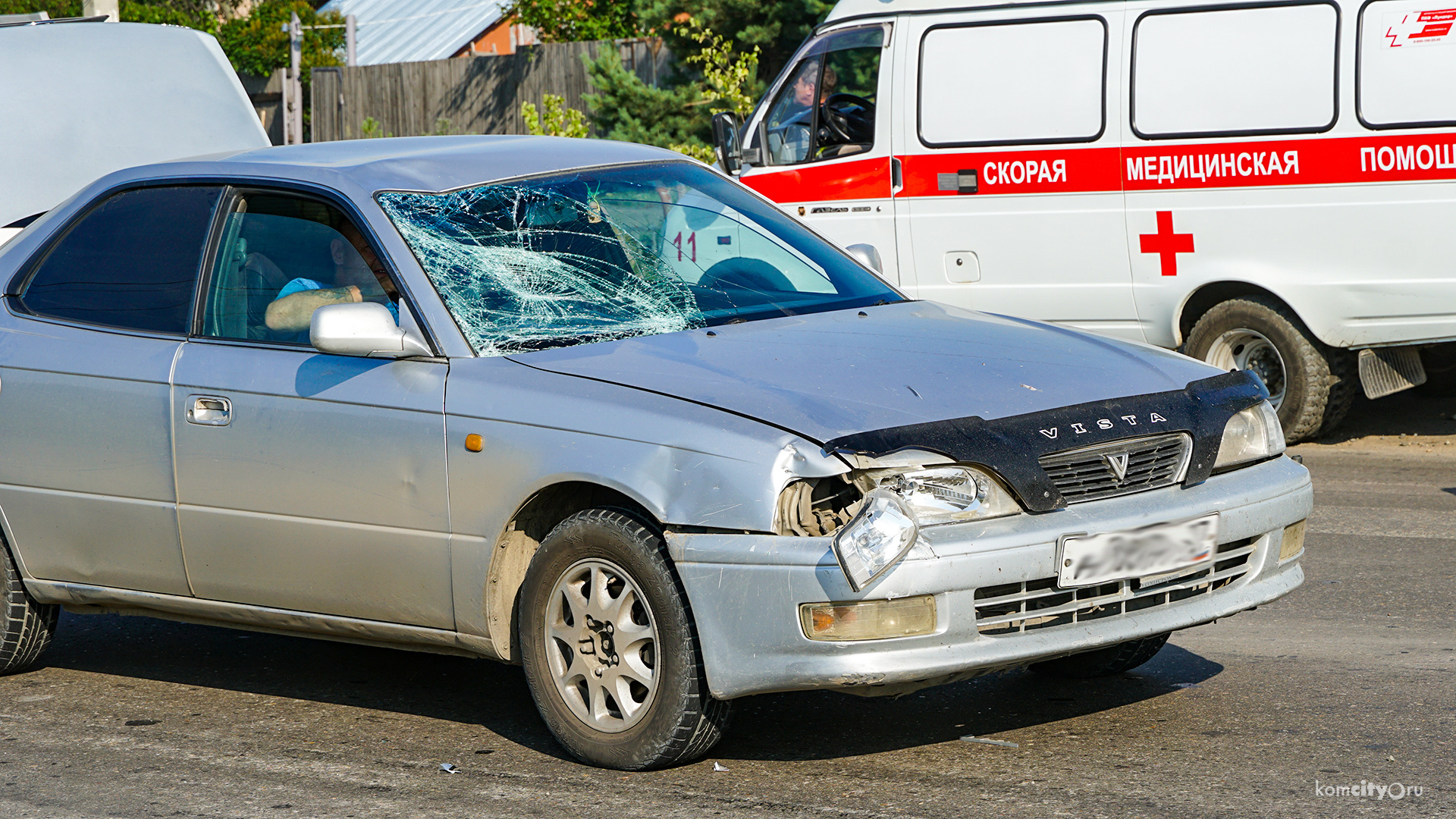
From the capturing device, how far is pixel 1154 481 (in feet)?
14.2

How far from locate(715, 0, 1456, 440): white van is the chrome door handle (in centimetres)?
582

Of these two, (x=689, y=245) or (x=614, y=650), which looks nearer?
(x=614, y=650)

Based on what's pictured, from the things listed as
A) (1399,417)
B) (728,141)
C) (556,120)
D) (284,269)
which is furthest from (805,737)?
(556,120)

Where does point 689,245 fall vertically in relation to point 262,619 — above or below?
above

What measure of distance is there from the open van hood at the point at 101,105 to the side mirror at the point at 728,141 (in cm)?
270

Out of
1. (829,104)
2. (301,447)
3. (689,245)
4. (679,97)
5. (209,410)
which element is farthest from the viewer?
(679,97)

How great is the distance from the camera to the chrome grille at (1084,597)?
4.07 metres

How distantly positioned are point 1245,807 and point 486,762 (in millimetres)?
1918

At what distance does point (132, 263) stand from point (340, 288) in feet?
2.80

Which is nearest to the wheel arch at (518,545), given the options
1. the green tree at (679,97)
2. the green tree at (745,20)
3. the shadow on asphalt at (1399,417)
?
the shadow on asphalt at (1399,417)

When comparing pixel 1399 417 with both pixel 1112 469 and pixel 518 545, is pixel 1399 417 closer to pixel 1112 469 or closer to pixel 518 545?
pixel 1112 469

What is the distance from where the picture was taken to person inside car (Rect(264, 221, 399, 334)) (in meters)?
4.99

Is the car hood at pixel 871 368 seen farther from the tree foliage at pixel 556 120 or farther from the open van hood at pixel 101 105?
the tree foliage at pixel 556 120

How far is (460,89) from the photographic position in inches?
939
